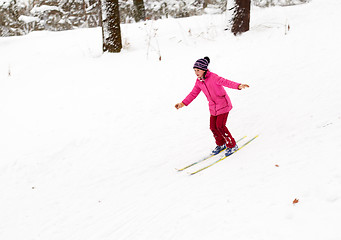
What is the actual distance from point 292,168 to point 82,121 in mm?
4365

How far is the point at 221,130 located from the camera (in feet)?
16.1

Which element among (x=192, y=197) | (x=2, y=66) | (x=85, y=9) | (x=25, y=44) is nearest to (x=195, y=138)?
(x=192, y=197)

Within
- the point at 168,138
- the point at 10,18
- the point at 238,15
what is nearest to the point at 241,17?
the point at 238,15

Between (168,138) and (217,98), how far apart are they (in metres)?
1.65

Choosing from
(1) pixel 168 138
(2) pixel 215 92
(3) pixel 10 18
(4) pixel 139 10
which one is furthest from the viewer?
(3) pixel 10 18

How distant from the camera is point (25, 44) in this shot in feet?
33.8

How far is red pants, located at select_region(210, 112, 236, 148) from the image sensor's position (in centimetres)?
483

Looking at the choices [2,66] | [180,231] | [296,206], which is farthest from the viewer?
[2,66]

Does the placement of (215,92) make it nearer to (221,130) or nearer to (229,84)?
(229,84)

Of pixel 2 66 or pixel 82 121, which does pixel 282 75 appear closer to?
pixel 82 121

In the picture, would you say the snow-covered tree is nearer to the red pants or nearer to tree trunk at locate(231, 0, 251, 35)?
tree trunk at locate(231, 0, 251, 35)

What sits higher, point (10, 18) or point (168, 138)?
point (10, 18)

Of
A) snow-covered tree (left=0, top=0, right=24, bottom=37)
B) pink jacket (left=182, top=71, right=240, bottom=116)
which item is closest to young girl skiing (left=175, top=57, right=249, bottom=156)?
pink jacket (left=182, top=71, right=240, bottom=116)

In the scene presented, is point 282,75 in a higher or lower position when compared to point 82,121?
higher
